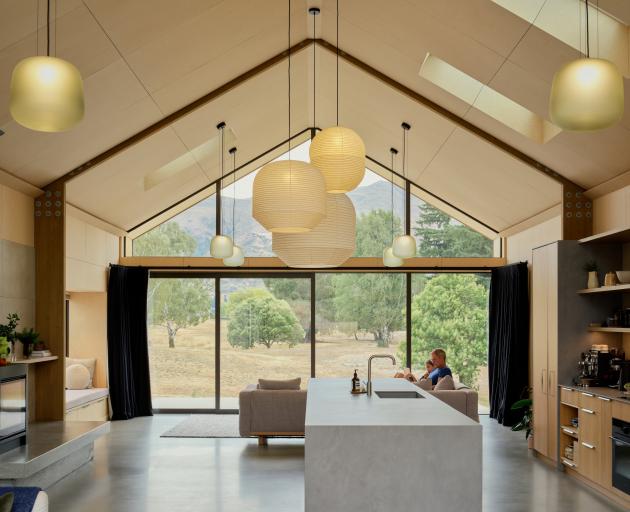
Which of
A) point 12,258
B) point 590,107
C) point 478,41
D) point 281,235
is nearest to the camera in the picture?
point 590,107

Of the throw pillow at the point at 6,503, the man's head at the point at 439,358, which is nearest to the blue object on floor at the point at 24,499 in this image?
the throw pillow at the point at 6,503

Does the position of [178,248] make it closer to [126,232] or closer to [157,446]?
[126,232]

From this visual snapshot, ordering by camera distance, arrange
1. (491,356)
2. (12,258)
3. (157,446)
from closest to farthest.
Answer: (12,258), (157,446), (491,356)

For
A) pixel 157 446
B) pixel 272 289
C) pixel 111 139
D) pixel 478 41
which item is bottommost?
pixel 157 446

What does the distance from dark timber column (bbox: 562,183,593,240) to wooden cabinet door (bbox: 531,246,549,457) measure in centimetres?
42

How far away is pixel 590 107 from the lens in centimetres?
269

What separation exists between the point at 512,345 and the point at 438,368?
53.5 inches

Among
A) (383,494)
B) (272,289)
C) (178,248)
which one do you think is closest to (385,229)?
(272,289)

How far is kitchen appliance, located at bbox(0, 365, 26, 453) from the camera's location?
6188mm

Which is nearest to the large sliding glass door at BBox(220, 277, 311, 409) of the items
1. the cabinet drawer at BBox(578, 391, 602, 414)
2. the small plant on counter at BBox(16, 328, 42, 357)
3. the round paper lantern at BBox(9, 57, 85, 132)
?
the small plant on counter at BBox(16, 328, 42, 357)

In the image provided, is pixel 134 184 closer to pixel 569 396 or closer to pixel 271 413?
pixel 271 413

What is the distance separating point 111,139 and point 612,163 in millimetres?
5139

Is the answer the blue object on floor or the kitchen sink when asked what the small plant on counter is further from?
the blue object on floor

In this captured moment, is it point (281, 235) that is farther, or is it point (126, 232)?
point (126, 232)
